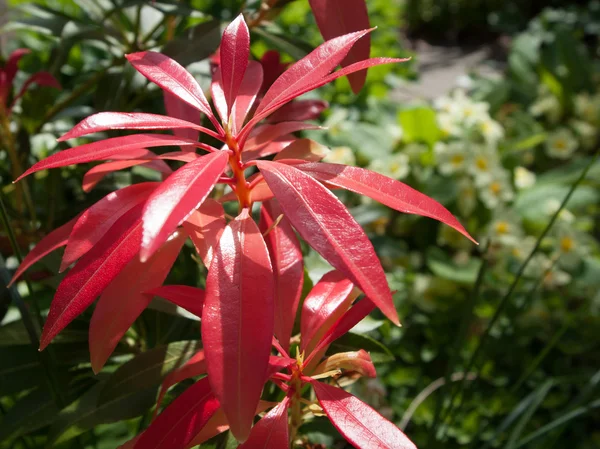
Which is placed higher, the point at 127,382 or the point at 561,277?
the point at 127,382

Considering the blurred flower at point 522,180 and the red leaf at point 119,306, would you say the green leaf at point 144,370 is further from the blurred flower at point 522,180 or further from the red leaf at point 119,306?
the blurred flower at point 522,180

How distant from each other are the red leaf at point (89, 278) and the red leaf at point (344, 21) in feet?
0.89

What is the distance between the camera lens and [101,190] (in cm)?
86

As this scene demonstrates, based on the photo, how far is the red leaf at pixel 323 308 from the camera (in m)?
0.53

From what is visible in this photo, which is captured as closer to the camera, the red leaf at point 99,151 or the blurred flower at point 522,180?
the red leaf at point 99,151

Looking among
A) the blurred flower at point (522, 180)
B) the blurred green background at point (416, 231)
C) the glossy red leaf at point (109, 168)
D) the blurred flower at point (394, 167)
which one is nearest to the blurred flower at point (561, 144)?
the blurred green background at point (416, 231)

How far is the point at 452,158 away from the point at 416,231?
11.6 inches

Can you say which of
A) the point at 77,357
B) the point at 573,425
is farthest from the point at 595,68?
the point at 77,357

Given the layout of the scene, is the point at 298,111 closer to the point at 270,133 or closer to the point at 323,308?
the point at 270,133

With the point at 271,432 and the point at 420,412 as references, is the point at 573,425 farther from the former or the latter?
the point at 271,432

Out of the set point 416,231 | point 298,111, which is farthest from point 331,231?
point 416,231

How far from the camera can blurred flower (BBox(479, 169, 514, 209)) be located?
187 cm

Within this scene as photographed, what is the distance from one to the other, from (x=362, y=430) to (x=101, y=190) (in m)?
0.57

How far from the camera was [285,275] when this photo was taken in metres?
0.54
